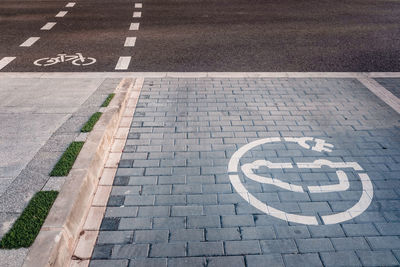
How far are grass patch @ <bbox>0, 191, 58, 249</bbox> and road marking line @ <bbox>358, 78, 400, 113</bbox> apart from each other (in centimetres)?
664

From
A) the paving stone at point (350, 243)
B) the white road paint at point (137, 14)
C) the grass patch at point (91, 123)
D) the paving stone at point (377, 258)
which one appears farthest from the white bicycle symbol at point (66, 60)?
the paving stone at point (377, 258)

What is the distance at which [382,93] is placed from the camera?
294 inches

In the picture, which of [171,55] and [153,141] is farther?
[171,55]

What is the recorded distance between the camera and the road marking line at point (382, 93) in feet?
23.0

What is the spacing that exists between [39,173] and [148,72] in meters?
4.84

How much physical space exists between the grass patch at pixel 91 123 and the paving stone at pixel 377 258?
4173 millimetres

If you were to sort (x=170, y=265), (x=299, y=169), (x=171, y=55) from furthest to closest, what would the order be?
(x=171, y=55), (x=299, y=169), (x=170, y=265)

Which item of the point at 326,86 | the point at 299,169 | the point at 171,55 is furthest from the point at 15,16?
the point at 299,169

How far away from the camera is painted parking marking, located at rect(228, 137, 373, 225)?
160 inches

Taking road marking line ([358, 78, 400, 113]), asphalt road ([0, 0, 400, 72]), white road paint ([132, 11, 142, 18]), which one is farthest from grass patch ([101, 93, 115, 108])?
white road paint ([132, 11, 142, 18])

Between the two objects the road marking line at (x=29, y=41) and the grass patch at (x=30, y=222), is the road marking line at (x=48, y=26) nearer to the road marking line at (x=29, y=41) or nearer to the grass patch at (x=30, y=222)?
the road marking line at (x=29, y=41)

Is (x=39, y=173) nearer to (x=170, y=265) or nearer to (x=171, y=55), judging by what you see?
(x=170, y=265)

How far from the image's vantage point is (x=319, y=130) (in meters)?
5.96

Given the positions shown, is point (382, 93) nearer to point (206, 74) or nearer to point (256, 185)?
point (206, 74)
